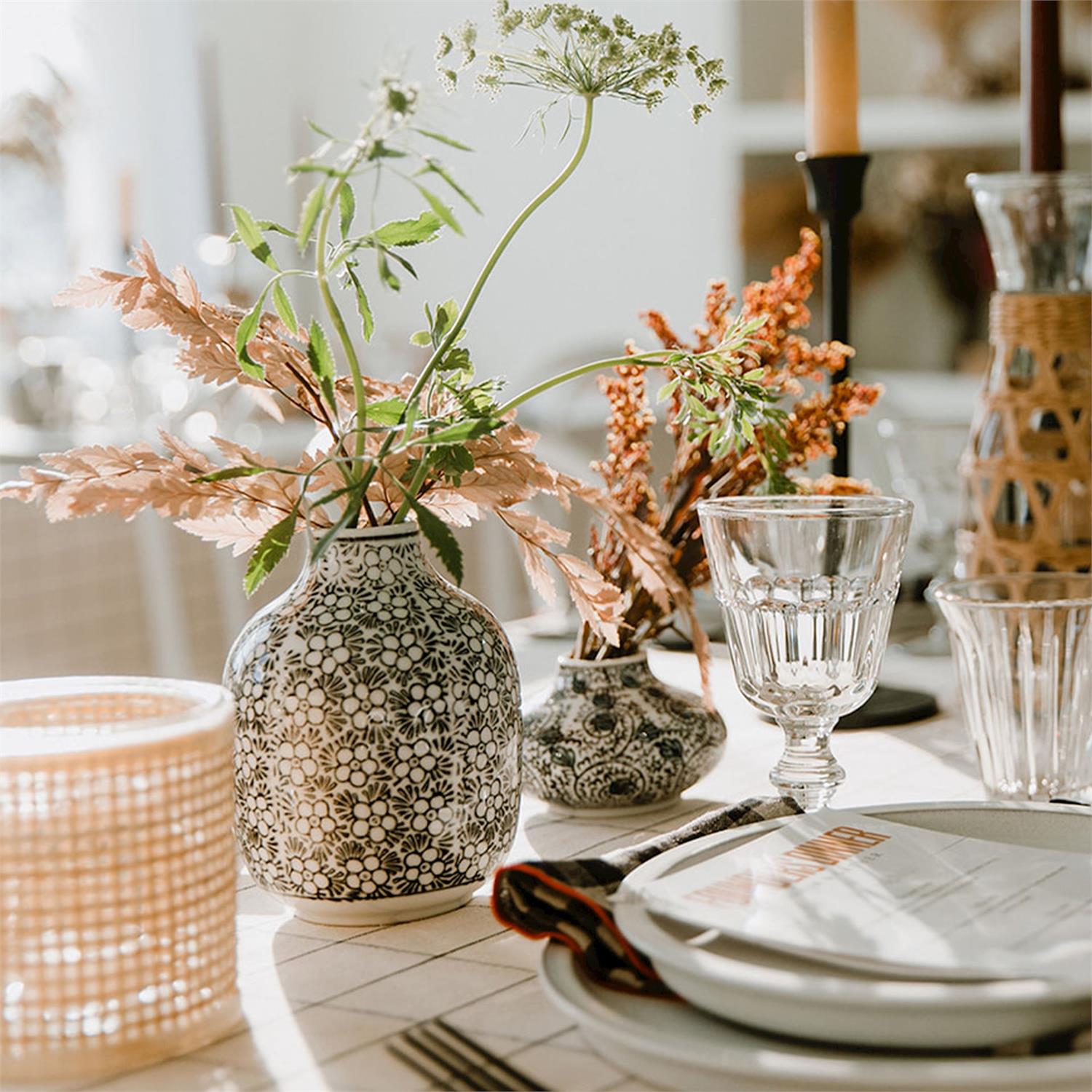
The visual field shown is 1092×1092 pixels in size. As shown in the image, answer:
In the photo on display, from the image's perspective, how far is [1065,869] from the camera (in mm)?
649

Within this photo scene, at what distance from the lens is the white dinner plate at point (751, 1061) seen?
0.52 meters

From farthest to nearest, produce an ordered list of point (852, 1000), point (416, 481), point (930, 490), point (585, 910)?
point (930, 490), point (416, 481), point (585, 910), point (852, 1000)

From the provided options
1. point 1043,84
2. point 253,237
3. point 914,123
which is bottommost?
point 253,237

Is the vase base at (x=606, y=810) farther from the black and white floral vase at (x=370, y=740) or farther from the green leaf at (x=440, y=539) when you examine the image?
the green leaf at (x=440, y=539)

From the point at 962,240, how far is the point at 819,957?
10.6ft

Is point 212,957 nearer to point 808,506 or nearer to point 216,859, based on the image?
point 216,859

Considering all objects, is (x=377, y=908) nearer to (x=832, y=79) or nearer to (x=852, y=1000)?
(x=852, y=1000)

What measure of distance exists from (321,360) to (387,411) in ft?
0.14

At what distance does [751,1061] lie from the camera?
21.0 inches

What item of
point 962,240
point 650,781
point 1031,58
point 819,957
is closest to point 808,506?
point 650,781

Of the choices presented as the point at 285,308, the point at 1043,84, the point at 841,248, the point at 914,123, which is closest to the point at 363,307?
the point at 285,308

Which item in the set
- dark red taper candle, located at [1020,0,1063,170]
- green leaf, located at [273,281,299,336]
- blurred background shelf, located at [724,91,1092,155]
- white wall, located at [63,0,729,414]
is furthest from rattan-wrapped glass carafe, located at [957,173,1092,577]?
white wall, located at [63,0,729,414]

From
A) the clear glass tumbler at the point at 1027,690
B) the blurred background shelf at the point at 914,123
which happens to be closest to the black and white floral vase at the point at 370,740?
the clear glass tumbler at the point at 1027,690

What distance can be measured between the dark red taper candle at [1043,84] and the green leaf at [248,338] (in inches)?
27.8
